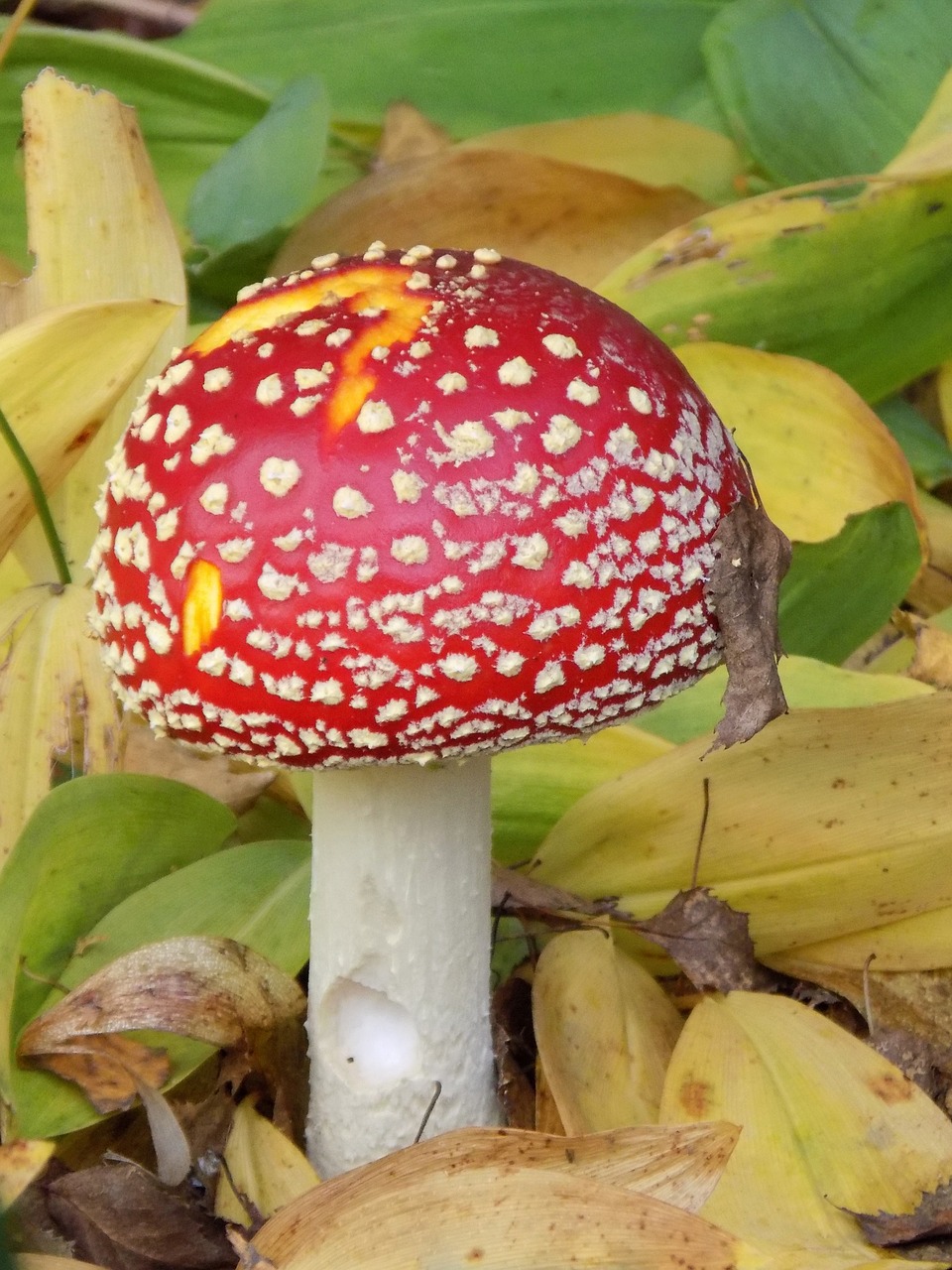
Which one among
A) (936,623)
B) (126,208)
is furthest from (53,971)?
(936,623)

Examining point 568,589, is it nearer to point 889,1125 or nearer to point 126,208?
point 889,1125

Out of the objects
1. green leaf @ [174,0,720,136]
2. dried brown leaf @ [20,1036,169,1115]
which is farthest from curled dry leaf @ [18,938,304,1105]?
green leaf @ [174,0,720,136]

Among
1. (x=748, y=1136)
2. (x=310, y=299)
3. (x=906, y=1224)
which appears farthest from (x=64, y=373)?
(x=906, y=1224)

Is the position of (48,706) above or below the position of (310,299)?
below

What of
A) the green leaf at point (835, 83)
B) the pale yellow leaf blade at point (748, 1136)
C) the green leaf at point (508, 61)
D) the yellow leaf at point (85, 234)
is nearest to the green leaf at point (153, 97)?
the green leaf at point (508, 61)

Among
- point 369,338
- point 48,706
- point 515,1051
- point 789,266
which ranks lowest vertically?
point 515,1051

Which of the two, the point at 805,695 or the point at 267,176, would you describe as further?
the point at 267,176

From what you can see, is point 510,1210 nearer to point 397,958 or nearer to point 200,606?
point 397,958
